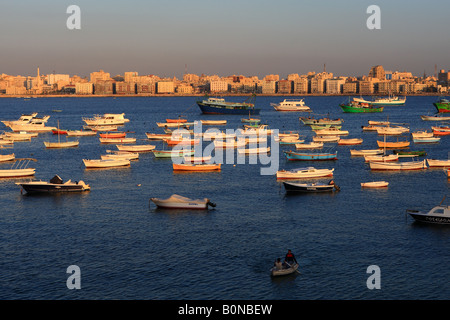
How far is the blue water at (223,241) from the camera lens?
32.4 m

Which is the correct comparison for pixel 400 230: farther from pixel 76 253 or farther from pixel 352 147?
pixel 352 147

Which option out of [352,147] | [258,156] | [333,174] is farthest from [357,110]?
[333,174]

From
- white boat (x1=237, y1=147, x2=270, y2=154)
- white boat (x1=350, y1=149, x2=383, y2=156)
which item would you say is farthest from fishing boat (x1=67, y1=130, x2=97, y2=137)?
white boat (x1=350, y1=149, x2=383, y2=156)

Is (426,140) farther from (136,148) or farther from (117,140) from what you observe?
(117,140)

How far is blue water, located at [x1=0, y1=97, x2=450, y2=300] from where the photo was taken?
106ft

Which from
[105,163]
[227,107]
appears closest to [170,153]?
[105,163]

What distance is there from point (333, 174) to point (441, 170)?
1409cm

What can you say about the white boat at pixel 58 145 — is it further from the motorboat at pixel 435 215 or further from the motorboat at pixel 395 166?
the motorboat at pixel 435 215

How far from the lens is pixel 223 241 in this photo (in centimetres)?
4066

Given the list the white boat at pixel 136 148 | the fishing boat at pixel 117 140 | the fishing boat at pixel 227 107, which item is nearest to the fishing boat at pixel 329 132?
the white boat at pixel 136 148

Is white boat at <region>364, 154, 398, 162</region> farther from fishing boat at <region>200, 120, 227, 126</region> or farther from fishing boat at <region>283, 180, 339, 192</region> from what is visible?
fishing boat at <region>200, 120, 227, 126</region>

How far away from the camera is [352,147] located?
9675 centimetres

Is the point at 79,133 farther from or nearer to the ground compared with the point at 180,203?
farther from the ground
